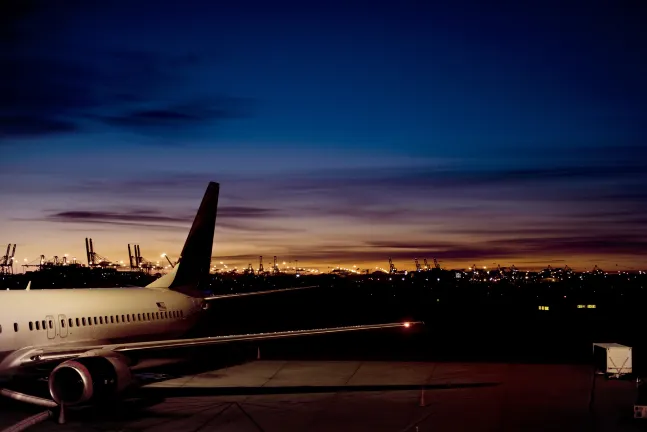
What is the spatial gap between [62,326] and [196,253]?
1080cm

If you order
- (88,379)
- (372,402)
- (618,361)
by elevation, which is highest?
(88,379)

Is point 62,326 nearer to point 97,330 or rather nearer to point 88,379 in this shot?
point 97,330

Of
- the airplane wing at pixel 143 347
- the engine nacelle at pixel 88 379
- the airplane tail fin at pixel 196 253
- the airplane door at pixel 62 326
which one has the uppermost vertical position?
the airplane tail fin at pixel 196 253

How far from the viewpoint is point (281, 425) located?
20625 millimetres

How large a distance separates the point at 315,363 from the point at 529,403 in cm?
1221

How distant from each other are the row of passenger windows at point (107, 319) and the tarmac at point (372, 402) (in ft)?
8.56

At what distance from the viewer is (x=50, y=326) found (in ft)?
82.9

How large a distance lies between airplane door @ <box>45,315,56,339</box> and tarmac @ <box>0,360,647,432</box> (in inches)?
98.7

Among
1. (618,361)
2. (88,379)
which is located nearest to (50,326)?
(88,379)

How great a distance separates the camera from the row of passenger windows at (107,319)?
2477 centimetres

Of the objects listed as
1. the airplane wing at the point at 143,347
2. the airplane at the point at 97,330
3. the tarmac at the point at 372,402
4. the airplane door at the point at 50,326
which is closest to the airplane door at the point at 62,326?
the airplane at the point at 97,330

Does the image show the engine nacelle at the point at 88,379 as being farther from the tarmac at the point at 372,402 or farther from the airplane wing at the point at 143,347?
the airplane wing at the point at 143,347

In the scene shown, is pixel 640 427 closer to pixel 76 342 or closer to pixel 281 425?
pixel 281 425

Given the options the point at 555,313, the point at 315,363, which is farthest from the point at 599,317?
the point at 315,363
